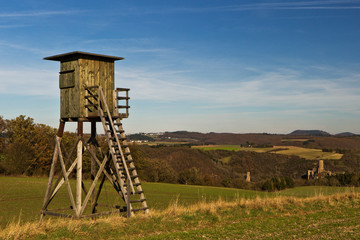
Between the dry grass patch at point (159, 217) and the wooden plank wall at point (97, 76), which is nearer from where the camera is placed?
the dry grass patch at point (159, 217)

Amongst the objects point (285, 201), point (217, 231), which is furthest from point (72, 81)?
point (285, 201)

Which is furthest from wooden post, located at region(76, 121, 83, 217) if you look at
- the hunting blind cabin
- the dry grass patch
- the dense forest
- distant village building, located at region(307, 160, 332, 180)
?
distant village building, located at region(307, 160, 332, 180)

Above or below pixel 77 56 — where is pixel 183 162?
below

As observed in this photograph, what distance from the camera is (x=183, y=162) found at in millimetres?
118625

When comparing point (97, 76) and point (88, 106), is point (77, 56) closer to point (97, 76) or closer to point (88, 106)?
point (97, 76)

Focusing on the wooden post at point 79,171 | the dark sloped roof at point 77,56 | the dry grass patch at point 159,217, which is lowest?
the dry grass patch at point 159,217

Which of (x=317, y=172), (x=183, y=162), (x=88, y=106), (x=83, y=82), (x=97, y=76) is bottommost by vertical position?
(x=317, y=172)

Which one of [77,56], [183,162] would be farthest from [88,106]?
[183,162]

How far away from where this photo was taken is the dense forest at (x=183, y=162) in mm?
58750

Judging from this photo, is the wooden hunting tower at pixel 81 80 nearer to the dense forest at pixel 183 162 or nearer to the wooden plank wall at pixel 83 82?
the wooden plank wall at pixel 83 82

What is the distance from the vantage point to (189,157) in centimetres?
12331

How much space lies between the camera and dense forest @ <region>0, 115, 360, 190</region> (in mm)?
58750

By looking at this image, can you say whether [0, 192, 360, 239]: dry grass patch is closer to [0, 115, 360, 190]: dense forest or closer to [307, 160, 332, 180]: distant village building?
[0, 115, 360, 190]: dense forest

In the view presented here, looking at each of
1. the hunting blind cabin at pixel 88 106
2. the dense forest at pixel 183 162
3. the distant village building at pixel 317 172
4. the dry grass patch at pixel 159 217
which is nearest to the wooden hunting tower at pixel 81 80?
the hunting blind cabin at pixel 88 106
